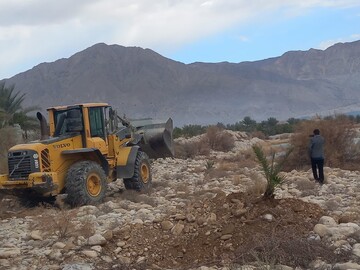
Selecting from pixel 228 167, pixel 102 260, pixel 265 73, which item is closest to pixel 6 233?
pixel 102 260

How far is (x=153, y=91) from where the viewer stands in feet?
414

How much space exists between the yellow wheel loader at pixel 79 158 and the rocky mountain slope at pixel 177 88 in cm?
9807

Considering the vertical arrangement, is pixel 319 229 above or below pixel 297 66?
below

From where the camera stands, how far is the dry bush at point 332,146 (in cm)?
2503

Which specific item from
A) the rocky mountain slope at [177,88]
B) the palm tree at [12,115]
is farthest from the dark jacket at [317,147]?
the rocky mountain slope at [177,88]

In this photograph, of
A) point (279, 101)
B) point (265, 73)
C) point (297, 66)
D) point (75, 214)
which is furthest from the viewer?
point (297, 66)

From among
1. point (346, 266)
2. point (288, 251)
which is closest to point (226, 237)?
point (288, 251)

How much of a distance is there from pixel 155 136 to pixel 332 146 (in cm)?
961

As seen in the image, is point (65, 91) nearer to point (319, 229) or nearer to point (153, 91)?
point (153, 91)

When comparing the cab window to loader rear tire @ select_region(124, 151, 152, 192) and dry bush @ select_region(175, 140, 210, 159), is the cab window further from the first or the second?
dry bush @ select_region(175, 140, 210, 159)

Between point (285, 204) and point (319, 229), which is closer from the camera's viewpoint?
point (319, 229)

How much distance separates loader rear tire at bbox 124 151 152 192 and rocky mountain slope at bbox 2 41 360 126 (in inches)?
3834

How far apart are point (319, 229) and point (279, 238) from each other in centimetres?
87

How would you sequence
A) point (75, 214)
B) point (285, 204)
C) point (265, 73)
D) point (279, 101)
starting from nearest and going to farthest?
point (285, 204)
point (75, 214)
point (279, 101)
point (265, 73)
